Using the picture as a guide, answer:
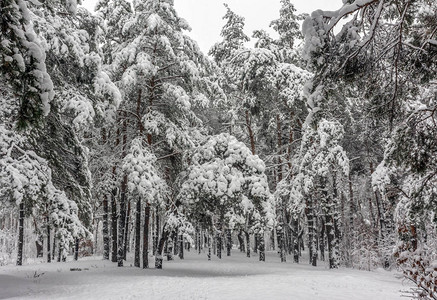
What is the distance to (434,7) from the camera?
6.45 m

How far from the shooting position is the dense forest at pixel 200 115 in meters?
6.01

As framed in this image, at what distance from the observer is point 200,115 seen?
24.0 metres

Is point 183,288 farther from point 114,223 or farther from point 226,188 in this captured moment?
point 114,223

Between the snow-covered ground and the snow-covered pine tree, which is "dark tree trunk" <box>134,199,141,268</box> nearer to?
the snow-covered pine tree

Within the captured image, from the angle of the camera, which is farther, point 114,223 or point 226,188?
point 114,223

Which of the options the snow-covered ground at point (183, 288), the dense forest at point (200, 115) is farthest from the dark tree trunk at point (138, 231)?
the snow-covered ground at point (183, 288)

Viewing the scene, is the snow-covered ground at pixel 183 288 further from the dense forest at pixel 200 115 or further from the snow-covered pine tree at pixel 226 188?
the snow-covered pine tree at pixel 226 188

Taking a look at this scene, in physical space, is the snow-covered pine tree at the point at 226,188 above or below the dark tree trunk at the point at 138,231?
above

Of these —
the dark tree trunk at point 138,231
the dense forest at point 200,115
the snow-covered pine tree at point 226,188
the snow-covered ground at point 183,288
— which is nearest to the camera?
the dense forest at point 200,115

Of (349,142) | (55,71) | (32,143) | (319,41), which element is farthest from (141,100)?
(349,142)

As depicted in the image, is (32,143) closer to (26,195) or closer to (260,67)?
(26,195)

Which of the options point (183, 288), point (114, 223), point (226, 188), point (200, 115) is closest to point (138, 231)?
point (114, 223)

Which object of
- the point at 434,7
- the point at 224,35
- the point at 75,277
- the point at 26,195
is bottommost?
the point at 75,277

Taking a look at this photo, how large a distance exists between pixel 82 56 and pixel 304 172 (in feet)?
38.9
